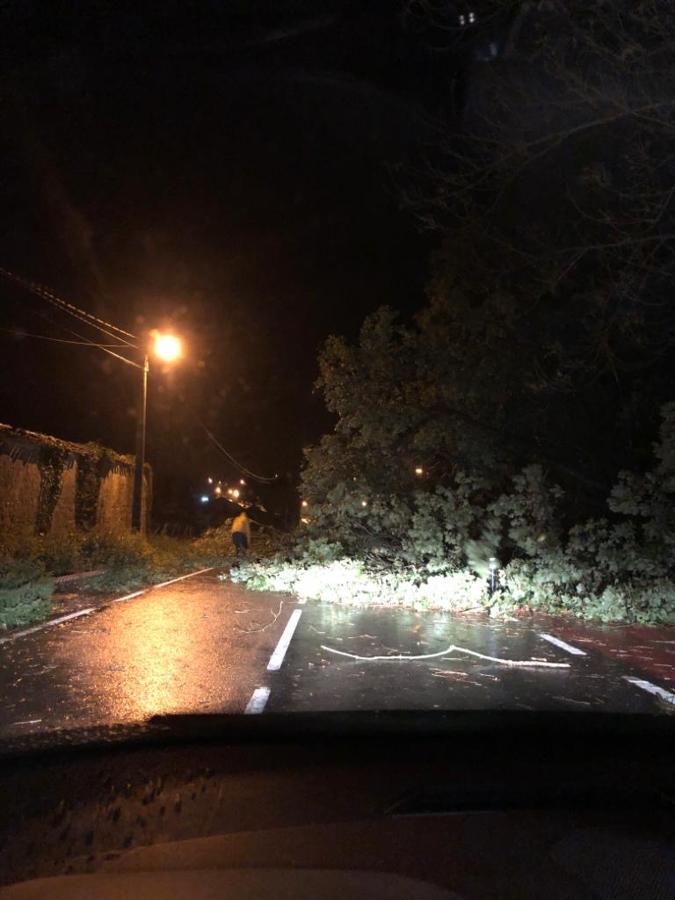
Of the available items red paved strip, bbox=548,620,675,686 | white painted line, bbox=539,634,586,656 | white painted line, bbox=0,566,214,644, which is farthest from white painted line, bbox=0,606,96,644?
red paved strip, bbox=548,620,675,686

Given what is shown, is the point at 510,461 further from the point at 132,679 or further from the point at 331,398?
the point at 132,679

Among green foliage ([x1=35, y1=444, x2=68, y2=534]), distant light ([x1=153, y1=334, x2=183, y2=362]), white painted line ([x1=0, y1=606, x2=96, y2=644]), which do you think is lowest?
white painted line ([x1=0, y1=606, x2=96, y2=644])

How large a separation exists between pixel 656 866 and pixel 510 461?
15380 mm

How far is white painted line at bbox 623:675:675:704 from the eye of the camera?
744cm

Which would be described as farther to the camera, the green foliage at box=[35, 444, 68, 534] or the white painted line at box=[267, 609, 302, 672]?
the green foliage at box=[35, 444, 68, 534]

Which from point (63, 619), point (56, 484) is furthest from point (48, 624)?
point (56, 484)

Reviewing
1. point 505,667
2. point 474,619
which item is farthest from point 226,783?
point 474,619

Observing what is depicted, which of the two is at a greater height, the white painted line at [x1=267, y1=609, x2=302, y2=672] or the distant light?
the distant light

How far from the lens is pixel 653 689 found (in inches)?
309

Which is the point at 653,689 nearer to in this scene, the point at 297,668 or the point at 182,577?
the point at 297,668

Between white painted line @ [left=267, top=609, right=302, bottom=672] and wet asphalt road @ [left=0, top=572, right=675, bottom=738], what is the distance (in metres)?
0.03

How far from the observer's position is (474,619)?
514 inches

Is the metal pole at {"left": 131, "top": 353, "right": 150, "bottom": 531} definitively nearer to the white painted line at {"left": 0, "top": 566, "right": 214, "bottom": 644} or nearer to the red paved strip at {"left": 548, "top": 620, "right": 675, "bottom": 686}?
the white painted line at {"left": 0, "top": 566, "right": 214, "bottom": 644}

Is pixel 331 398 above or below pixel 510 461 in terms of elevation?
above
